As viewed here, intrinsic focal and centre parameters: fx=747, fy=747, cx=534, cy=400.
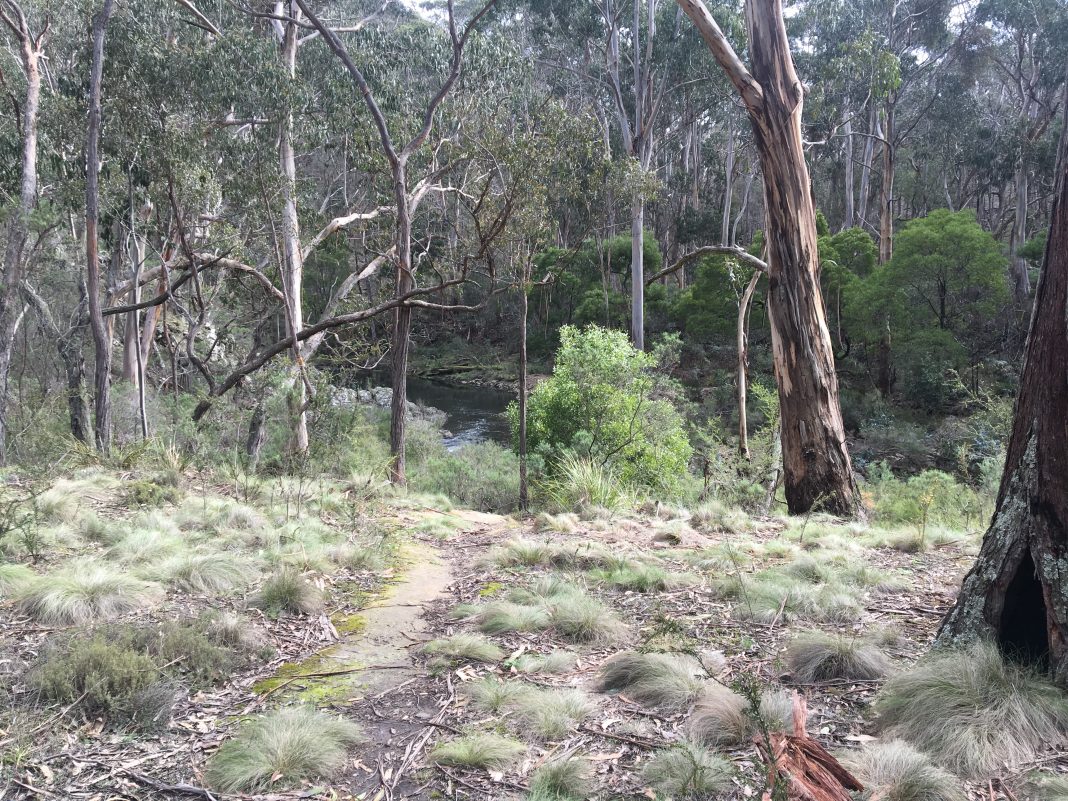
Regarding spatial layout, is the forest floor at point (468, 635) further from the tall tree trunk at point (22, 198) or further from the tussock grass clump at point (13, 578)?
the tall tree trunk at point (22, 198)

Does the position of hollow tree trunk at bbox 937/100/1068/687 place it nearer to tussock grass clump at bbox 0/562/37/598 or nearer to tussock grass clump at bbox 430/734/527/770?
tussock grass clump at bbox 430/734/527/770

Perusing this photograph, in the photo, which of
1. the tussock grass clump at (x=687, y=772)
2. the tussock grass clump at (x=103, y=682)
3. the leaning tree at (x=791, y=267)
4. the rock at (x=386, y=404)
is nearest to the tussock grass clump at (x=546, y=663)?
the tussock grass clump at (x=687, y=772)

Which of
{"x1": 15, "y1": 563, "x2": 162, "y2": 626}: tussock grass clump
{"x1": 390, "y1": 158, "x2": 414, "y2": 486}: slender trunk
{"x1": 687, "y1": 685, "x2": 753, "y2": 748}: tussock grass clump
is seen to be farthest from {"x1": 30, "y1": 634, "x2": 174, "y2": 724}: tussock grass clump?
{"x1": 390, "y1": 158, "x2": 414, "y2": 486}: slender trunk

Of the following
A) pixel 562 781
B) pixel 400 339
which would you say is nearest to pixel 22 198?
Answer: pixel 400 339

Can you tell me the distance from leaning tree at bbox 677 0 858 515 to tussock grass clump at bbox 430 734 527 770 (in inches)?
206

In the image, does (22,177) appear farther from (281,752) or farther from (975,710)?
(975,710)

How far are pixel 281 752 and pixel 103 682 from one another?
0.81 meters

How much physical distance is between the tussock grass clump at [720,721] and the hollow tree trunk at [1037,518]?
898mm

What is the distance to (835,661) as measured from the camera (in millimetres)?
2961

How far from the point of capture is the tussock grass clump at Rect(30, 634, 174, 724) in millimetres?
2727

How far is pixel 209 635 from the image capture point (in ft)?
11.2

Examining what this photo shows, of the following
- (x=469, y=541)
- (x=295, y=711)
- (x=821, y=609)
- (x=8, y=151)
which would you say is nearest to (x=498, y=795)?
(x=295, y=711)

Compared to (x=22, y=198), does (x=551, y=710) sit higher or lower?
lower

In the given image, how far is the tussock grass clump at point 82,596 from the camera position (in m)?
3.59
